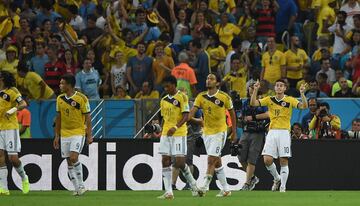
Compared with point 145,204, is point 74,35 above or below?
above

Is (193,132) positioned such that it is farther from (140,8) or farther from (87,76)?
(140,8)

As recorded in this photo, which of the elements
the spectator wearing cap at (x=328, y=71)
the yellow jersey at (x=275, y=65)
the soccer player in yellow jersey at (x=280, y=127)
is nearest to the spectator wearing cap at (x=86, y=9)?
the yellow jersey at (x=275, y=65)

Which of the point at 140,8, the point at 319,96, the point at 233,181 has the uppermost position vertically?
the point at 140,8

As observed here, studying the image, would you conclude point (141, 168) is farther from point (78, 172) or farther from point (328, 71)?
point (328, 71)

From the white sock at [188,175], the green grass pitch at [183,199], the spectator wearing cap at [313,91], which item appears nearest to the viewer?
the green grass pitch at [183,199]

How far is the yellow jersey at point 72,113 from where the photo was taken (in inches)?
941

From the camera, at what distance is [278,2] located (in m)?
32.5

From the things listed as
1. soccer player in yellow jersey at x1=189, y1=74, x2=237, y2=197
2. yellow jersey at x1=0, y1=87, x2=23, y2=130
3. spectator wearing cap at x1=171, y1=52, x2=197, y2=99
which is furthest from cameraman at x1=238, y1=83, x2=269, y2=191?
yellow jersey at x1=0, y1=87, x2=23, y2=130

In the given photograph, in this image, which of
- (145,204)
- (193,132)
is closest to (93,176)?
(193,132)

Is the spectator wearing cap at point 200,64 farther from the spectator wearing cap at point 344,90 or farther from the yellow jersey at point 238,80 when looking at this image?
the spectator wearing cap at point 344,90

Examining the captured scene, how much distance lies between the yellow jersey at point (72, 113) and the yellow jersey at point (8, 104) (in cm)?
98

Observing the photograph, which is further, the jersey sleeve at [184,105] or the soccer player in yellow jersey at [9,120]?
the soccer player in yellow jersey at [9,120]

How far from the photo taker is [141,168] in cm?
2800

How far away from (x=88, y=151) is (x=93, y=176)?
585 millimetres
